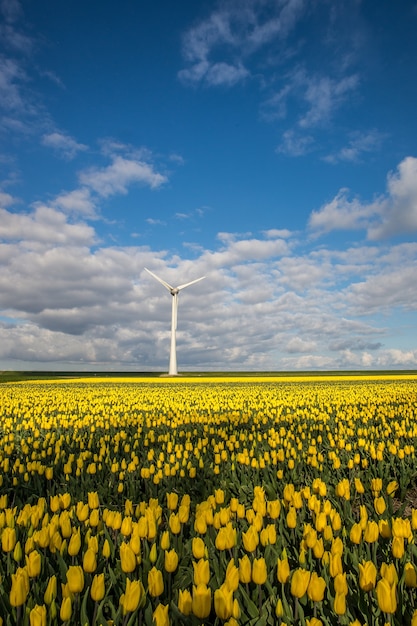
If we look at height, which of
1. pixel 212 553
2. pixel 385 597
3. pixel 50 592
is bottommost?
pixel 212 553

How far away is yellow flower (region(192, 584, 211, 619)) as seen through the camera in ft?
7.85

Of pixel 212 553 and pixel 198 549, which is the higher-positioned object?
pixel 198 549

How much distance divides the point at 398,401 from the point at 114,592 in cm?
1582

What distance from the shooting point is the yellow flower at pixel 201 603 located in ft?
7.85

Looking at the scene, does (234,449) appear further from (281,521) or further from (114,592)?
(114,592)

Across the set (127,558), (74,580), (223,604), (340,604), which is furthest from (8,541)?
(340,604)

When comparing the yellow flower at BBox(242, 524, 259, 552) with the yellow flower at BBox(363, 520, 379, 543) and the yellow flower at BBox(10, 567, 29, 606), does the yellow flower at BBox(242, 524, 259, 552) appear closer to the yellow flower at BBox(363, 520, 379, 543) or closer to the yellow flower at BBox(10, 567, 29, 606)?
the yellow flower at BBox(363, 520, 379, 543)

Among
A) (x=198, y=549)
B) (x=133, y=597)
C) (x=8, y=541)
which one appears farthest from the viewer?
(x=8, y=541)

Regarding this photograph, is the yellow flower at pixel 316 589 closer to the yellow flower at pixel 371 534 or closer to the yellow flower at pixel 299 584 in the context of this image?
the yellow flower at pixel 299 584

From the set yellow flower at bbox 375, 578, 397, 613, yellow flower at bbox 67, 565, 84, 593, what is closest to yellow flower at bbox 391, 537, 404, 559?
yellow flower at bbox 375, 578, 397, 613

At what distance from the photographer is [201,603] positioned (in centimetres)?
240

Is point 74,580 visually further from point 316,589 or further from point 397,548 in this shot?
point 397,548

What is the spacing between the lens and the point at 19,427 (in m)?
11.3

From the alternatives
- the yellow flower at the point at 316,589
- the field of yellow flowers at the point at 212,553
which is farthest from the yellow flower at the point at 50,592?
the yellow flower at the point at 316,589
